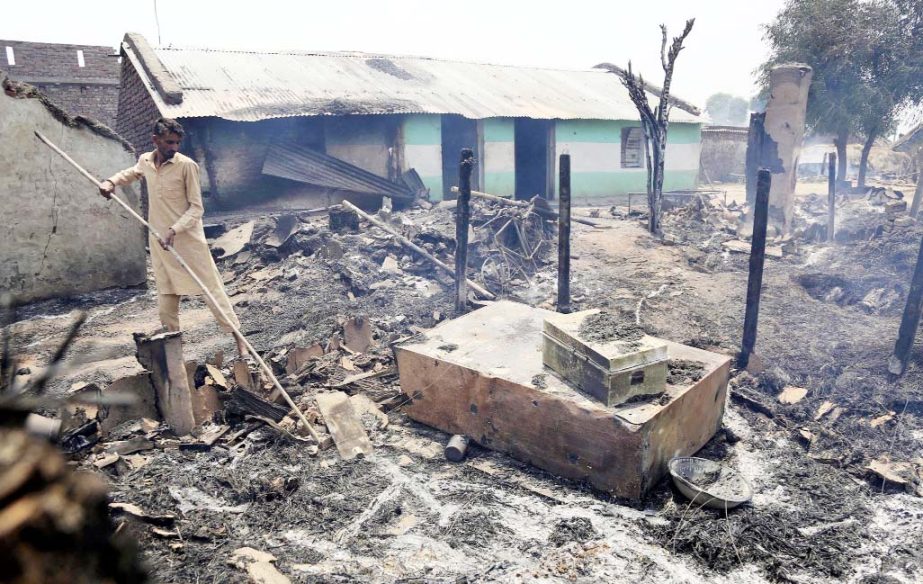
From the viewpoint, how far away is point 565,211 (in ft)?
20.7

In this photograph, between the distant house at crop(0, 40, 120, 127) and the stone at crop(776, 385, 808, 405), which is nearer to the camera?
the stone at crop(776, 385, 808, 405)

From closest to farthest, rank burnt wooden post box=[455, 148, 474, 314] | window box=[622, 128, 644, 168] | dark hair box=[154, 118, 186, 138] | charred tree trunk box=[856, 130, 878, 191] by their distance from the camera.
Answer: dark hair box=[154, 118, 186, 138] → burnt wooden post box=[455, 148, 474, 314] → window box=[622, 128, 644, 168] → charred tree trunk box=[856, 130, 878, 191]

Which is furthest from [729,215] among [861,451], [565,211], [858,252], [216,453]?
[216,453]

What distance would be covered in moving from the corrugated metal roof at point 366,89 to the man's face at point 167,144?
23.9 ft

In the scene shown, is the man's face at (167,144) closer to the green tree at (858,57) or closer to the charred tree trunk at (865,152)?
the green tree at (858,57)

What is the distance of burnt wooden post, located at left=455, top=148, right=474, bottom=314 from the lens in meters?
6.27

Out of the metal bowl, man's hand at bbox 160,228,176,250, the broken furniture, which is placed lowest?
the metal bowl

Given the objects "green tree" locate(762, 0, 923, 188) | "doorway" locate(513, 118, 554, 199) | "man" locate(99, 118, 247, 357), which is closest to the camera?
"man" locate(99, 118, 247, 357)

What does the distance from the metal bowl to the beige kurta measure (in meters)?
Answer: 4.12

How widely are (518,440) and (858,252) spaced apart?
9948 millimetres

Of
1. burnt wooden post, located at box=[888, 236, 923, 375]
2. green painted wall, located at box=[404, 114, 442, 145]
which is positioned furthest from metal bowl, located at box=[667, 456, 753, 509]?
green painted wall, located at box=[404, 114, 442, 145]

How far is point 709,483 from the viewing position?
3531 millimetres

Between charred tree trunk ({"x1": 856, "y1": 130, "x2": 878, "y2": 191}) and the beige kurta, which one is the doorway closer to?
charred tree trunk ({"x1": 856, "y1": 130, "x2": 878, "y2": 191})

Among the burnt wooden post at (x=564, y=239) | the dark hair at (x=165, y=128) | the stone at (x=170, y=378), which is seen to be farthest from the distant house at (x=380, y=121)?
the stone at (x=170, y=378)
